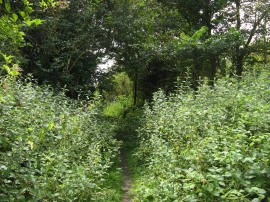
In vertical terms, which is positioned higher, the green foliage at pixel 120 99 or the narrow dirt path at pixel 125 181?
the green foliage at pixel 120 99

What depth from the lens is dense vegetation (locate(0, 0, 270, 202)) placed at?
3.41 m

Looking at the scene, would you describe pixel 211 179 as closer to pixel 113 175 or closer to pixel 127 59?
pixel 113 175

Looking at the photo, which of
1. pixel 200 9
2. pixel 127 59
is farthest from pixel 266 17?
pixel 127 59

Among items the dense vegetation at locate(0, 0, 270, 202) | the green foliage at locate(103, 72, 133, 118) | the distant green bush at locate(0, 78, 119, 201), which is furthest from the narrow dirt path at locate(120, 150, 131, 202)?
the green foliage at locate(103, 72, 133, 118)

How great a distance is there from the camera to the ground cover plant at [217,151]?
10.6 ft

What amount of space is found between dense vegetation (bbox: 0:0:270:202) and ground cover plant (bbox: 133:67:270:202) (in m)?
0.02

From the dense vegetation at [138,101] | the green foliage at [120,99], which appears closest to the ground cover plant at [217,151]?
the dense vegetation at [138,101]

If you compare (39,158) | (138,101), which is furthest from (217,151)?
(138,101)

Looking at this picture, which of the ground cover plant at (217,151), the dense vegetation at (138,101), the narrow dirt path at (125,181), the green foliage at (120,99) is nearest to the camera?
the ground cover plant at (217,151)

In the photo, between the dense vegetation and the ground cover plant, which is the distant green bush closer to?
the dense vegetation

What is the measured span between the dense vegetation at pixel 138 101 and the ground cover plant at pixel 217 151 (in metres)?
0.02

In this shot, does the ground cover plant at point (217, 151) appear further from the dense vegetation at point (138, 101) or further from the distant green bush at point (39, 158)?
the distant green bush at point (39, 158)

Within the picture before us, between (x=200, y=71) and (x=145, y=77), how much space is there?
536cm

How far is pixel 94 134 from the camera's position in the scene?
23.4 feet
